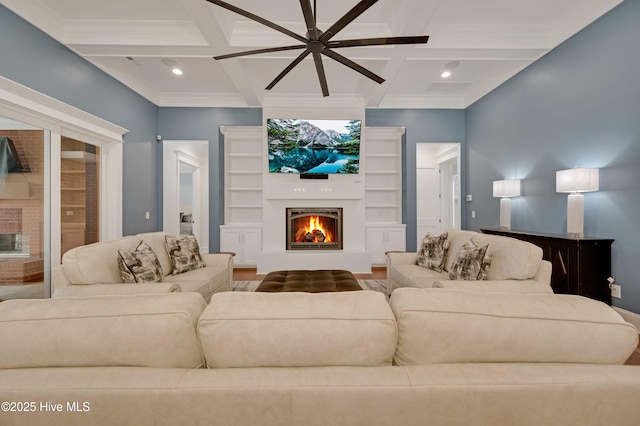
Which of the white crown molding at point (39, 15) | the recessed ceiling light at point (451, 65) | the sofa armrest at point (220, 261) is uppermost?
the recessed ceiling light at point (451, 65)

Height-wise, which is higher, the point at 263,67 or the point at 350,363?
the point at 263,67

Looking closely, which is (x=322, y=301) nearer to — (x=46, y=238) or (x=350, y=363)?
(x=350, y=363)

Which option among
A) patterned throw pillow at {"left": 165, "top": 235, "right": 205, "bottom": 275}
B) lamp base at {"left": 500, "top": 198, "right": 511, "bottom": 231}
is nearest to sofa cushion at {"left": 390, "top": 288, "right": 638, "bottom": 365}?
patterned throw pillow at {"left": 165, "top": 235, "right": 205, "bottom": 275}

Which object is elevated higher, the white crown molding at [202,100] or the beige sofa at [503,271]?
the white crown molding at [202,100]

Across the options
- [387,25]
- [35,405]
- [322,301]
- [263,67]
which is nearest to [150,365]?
[35,405]

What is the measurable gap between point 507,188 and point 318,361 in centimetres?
416

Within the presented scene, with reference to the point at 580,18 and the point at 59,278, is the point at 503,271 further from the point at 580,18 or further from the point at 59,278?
the point at 59,278

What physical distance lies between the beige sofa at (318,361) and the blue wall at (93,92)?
126 inches

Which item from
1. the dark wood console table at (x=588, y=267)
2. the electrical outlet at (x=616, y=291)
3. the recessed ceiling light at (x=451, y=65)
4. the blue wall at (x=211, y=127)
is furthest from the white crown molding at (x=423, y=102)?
the electrical outlet at (x=616, y=291)

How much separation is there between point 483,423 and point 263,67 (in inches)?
172

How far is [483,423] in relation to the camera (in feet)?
2.43

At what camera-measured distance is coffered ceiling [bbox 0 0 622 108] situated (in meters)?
2.90

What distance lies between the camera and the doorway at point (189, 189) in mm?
5730

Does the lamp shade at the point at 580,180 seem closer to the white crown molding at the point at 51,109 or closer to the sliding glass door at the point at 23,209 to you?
the white crown molding at the point at 51,109
